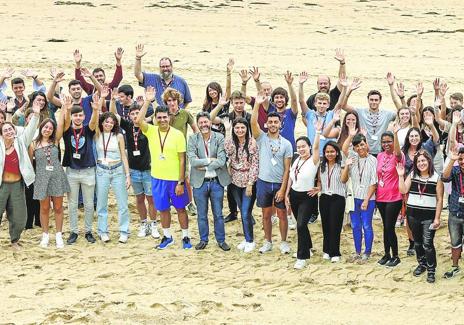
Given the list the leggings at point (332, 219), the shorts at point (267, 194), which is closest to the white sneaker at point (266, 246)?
the shorts at point (267, 194)

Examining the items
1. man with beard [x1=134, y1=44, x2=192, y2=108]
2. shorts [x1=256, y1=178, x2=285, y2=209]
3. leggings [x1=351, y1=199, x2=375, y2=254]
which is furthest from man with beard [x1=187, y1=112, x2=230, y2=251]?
leggings [x1=351, y1=199, x2=375, y2=254]

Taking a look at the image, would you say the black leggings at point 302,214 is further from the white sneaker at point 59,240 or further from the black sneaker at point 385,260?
the white sneaker at point 59,240

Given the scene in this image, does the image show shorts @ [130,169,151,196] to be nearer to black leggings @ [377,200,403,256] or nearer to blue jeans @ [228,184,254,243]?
blue jeans @ [228,184,254,243]

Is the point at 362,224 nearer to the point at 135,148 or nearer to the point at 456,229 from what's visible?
the point at 456,229

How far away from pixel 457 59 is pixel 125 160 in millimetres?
16231

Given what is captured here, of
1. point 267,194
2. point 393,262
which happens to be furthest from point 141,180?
point 393,262

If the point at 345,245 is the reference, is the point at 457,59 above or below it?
above

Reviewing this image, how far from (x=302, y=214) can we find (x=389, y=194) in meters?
1.10

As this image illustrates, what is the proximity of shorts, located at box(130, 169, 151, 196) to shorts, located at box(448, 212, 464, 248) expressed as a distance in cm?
410

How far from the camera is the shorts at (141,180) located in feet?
37.2

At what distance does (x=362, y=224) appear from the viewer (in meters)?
10.4

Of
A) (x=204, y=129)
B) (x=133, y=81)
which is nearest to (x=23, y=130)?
(x=204, y=129)

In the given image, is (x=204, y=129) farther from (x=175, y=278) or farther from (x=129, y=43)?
(x=129, y=43)

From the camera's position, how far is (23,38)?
87.7 ft
